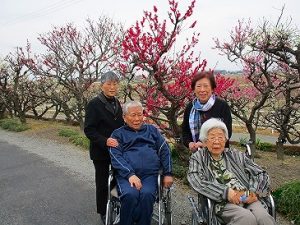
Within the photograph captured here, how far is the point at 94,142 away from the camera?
3.60 m

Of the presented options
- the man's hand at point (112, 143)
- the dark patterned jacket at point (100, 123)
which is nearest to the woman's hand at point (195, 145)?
the man's hand at point (112, 143)

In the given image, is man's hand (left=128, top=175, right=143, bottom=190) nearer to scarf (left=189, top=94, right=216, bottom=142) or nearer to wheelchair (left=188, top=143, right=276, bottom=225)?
wheelchair (left=188, top=143, right=276, bottom=225)

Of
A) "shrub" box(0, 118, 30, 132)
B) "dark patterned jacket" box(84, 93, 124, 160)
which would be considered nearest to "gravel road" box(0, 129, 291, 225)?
"shrub" box(0, 118, 30, 132)

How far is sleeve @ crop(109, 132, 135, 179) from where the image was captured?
10.7 ft

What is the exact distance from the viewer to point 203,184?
2902mm

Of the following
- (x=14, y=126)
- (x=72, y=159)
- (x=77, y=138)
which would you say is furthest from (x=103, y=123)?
(x=14, y=126)

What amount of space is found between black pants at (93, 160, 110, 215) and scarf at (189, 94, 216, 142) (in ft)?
3.41

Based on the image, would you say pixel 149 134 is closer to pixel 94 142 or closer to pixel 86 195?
pixel 94 142

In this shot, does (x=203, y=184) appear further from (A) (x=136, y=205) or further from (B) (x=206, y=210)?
(A) (x=136, y=205)

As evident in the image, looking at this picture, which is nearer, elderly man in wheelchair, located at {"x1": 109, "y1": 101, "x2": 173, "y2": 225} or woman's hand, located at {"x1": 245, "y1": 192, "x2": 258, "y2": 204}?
woman's hand, located at {"x1": 245, "y1": 192, "x2": 258, "y2": 204}

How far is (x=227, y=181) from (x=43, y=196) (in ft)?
10.3

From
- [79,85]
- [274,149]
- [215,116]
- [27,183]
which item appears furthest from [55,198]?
[274,149]

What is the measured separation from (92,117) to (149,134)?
639 millimetres

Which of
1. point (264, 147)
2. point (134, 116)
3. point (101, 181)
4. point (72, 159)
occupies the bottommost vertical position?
point (264, 147)
